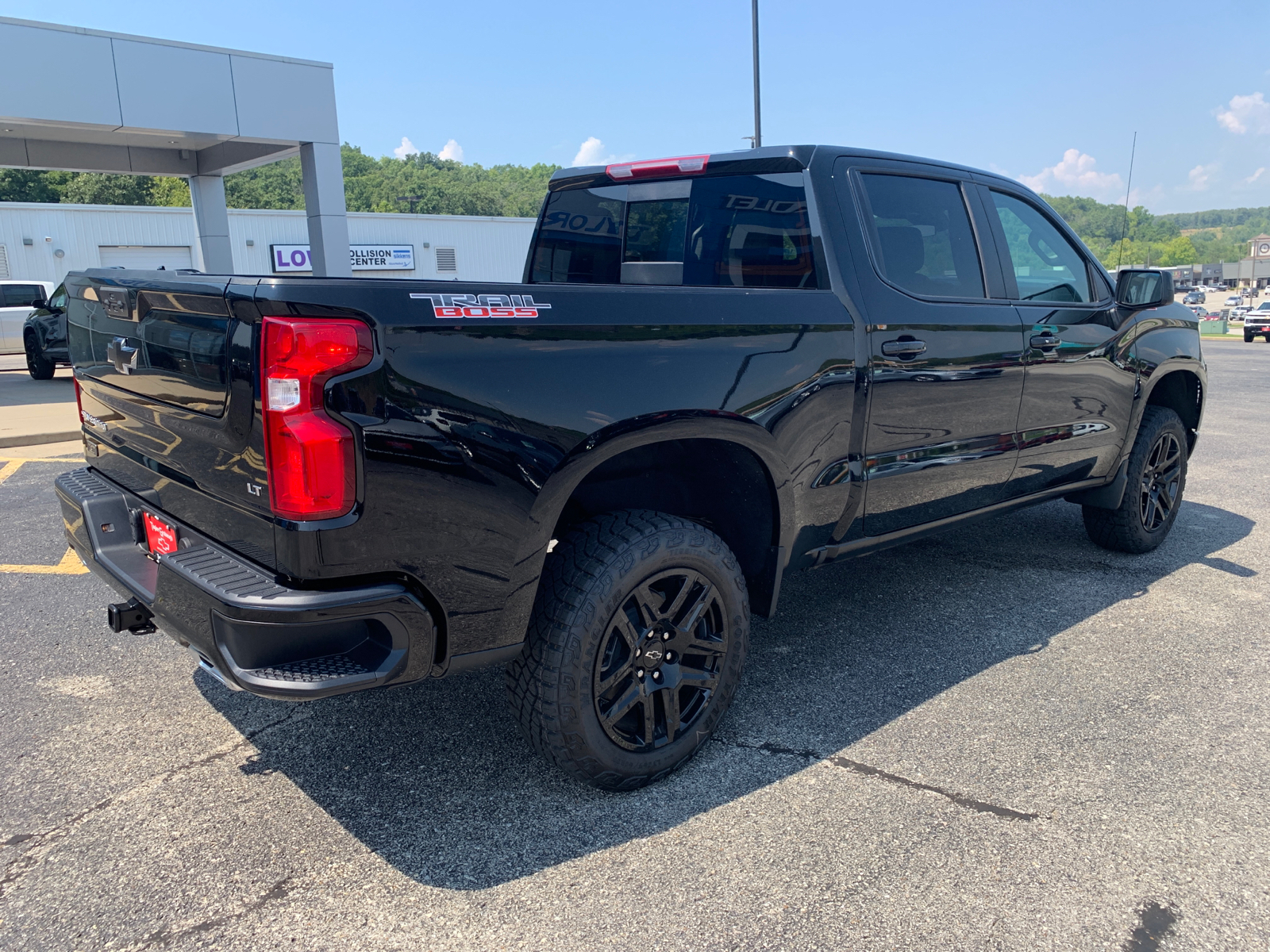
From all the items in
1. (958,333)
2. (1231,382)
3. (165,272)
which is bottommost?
(1231,382)

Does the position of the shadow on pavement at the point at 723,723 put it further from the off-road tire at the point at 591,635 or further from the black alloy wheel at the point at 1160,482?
the black alloy wheel at the point at 1160,482

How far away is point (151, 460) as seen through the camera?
8.69 feet

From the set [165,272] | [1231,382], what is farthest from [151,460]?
[1231,382]

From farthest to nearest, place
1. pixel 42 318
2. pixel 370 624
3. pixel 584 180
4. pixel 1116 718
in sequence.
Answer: pixel 42 318, pixel 584 180, pixel 1116 718, pixel 370 624

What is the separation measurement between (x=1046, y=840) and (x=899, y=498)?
1328mm

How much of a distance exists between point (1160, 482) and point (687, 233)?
10.5 ft

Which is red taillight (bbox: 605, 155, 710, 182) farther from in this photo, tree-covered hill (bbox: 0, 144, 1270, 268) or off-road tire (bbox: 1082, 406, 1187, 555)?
tree-covered hill (bbox: 0, 144, 1270, 268)

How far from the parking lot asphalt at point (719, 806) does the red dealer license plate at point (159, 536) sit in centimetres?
75

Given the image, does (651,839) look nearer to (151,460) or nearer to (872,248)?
(151,460)

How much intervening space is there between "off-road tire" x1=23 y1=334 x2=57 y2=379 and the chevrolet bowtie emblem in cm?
1489

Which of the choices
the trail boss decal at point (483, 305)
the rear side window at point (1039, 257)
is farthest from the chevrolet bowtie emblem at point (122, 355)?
the rear side window at point (1039, 257)

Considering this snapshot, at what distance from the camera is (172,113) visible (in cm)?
1405

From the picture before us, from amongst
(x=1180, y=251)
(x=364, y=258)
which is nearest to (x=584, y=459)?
(x=364, y=258)

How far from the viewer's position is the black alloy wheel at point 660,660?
104 inches
